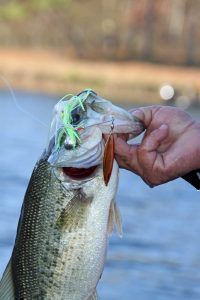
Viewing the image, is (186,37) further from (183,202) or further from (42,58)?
(183,202)

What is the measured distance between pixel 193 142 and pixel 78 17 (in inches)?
2031

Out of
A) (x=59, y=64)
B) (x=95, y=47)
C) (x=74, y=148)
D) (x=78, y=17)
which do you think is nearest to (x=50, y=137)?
(x=74, y=148)

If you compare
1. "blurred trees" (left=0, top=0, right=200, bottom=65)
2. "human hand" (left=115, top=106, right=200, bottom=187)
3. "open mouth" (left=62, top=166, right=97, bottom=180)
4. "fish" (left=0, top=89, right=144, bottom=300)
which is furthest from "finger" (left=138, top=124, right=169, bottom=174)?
"blurred trees" (left=0, top=0, right=200, bottom=65)

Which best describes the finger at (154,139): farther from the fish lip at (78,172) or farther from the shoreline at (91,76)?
the shoreline at (91,76)

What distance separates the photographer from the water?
10.2 metres

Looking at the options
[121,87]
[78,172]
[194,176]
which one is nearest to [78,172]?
[78,172]

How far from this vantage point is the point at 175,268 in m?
10.9

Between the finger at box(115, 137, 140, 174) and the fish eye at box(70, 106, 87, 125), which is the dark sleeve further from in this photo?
the fish eye at box(70, 106, 87, 125)

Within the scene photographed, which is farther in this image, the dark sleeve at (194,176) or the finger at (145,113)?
the dark sleeve at (194,176)

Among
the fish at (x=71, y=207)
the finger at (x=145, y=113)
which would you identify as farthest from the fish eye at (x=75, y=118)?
the finger at (x=145, y=113)

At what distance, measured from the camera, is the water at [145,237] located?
10.2 meters

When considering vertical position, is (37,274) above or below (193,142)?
below

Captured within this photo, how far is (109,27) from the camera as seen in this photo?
5450cm

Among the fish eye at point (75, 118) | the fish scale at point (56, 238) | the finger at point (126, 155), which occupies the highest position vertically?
the fish eye at point (75, 118)
